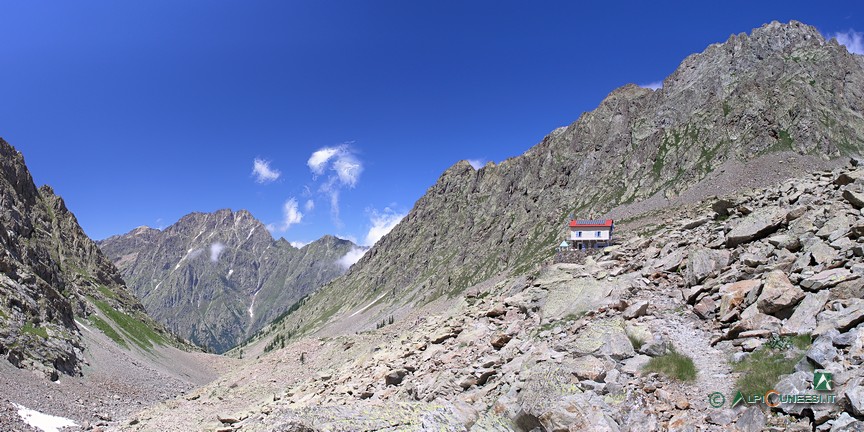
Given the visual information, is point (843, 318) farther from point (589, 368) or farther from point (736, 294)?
point (589, 368)

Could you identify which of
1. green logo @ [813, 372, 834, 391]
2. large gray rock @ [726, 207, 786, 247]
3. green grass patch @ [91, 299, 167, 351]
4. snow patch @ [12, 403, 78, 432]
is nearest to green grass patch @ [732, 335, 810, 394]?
green logo @ [813, 372, 834, 391]

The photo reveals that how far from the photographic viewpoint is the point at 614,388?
41.5 feet

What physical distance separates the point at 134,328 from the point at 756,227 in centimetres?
14026

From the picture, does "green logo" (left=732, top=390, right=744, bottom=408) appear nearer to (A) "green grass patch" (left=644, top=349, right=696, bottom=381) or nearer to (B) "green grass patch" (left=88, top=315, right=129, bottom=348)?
(A) "green grass patch" (left=644, top=349, right=696, bottom=381)

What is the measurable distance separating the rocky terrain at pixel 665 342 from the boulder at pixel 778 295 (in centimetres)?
4

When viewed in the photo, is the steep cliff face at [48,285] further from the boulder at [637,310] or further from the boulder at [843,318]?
the boulder at [843,318]

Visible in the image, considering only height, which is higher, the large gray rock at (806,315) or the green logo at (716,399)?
the large gray rock at (806,315)

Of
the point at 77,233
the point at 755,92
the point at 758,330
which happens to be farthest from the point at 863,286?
the point at 77,233

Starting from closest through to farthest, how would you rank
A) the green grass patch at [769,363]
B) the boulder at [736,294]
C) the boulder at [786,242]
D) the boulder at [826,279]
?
the green grass patch at [769,363] → the boulder at [826,279] → the boulder at [736,294] → the boulder at [786,242]

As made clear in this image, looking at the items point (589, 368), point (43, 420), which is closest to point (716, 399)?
point (589, 368)

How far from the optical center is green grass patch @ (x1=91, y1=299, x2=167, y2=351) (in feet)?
359

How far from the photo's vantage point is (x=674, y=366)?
506 inches

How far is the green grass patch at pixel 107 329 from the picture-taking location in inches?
3730

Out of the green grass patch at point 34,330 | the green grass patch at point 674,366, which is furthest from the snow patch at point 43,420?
the green grass patch at point 674,366
